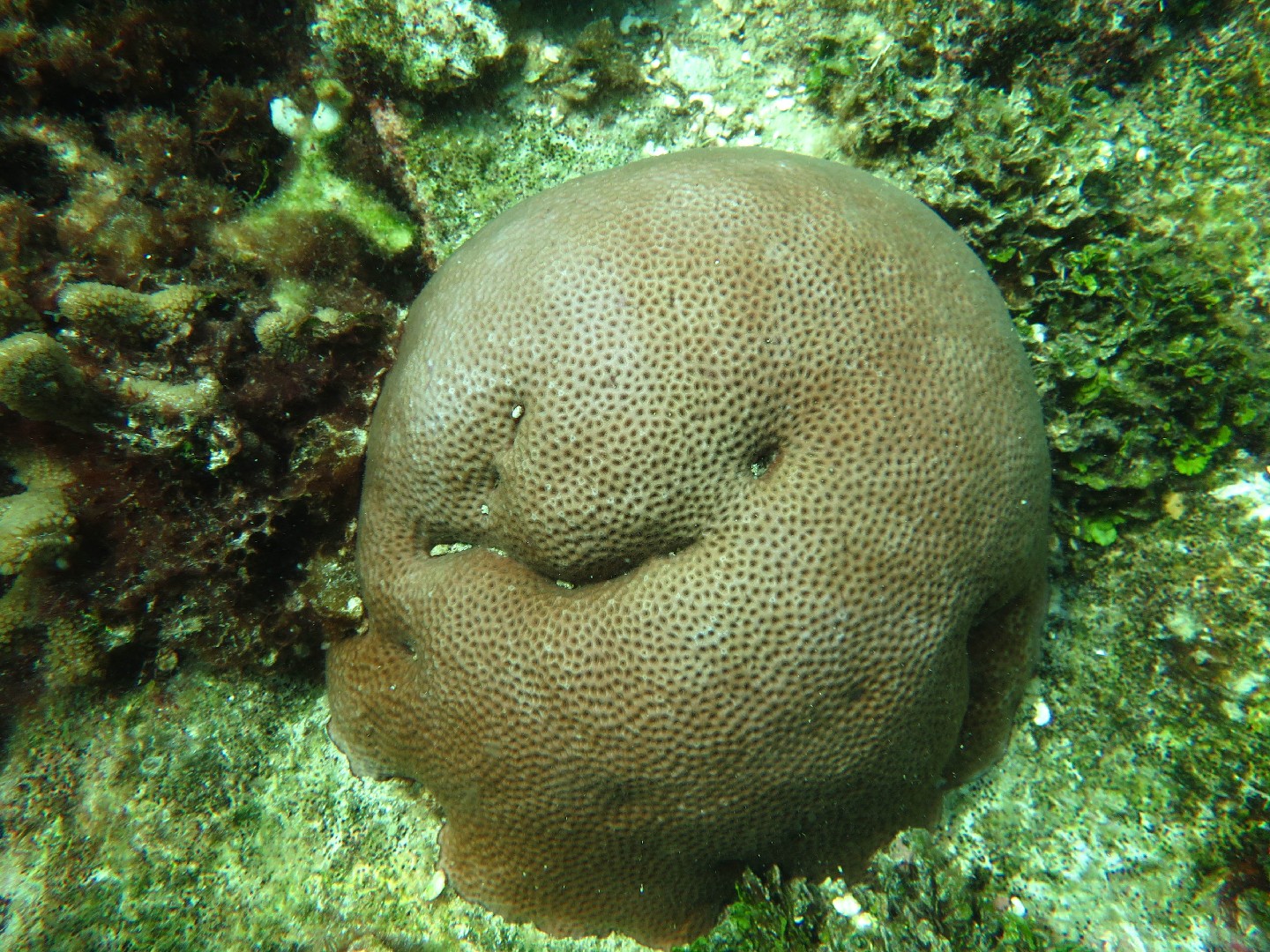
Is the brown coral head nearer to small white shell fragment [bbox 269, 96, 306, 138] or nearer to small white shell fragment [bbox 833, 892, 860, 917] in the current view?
small white shell fragment [bbox 833, 892, 860, 917]

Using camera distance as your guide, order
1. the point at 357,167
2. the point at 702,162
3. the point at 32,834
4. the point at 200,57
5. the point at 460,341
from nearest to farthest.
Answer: the point at 32,834 < the point at 460,341 < the point at 702,162 < the point at 200,57 < the point at 357,167

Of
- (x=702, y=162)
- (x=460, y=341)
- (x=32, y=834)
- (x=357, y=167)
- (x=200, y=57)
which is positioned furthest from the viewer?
(x=357, y=167)

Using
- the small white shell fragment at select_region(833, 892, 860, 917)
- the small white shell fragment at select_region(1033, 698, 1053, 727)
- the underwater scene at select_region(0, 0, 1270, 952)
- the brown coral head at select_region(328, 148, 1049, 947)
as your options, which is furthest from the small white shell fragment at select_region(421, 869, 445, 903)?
the small white shell fragment at select_region(1033, 698, 1053, 727)

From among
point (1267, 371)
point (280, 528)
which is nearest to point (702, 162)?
point (280, 528)

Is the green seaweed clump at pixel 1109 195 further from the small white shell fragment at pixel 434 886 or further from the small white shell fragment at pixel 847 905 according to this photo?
the small white shell fragment at pixel 434 886

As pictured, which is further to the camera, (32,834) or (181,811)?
(181,811)

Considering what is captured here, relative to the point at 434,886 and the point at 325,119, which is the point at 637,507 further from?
the point at 325,119

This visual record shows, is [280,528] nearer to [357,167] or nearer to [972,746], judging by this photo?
[357,167]
